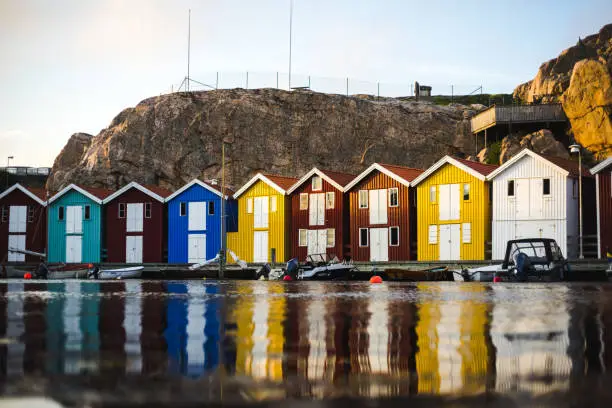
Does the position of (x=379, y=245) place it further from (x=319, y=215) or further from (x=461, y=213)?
(x=461, y=213)

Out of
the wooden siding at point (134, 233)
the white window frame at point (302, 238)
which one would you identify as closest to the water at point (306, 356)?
the white window frame at point (302, 238)

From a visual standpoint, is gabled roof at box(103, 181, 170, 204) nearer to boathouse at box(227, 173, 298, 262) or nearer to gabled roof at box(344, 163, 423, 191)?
boathouse at box(227, 173, 298, 262)

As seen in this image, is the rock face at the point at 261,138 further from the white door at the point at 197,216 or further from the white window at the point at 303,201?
the white window at the point at 303,201

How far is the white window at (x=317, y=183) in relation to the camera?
209 feet

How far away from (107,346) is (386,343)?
3477 millimetres

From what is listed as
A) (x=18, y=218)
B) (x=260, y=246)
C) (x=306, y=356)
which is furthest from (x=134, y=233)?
(x=306, y=356)

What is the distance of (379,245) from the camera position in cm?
6016

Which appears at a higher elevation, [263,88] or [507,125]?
[263,88]

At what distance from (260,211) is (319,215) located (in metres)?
5.20

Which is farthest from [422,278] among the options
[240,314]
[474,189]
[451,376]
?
[451,376]

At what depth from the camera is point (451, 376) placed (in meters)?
7.65

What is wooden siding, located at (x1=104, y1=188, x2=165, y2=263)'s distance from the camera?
6788cm

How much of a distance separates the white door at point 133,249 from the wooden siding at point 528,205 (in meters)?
29.2

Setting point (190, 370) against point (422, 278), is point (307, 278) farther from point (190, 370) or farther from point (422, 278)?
point (190, 370)
